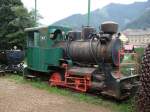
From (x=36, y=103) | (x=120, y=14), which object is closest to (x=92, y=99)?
(x=36, y=103)

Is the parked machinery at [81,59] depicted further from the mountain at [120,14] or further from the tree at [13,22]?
the mountain at [120,14]

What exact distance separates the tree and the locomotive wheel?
57.7 ft

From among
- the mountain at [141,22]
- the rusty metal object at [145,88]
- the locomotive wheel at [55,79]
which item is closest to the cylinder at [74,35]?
the locomotive wheel at [55,79]

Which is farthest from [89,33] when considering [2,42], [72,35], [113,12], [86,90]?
[113,12]

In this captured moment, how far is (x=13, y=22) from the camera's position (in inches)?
1253

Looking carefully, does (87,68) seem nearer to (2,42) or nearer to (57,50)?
(57,50)

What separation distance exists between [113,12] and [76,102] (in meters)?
54.6

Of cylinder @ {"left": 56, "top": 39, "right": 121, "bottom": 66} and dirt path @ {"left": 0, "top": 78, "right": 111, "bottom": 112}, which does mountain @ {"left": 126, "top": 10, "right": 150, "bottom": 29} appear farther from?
dirt path @ {"left": 0, "top": 78, "right": 111, "bottom": 112}

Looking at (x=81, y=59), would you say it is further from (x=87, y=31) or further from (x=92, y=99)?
(x=92, y=99)

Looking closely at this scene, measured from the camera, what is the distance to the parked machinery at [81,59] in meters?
10.9

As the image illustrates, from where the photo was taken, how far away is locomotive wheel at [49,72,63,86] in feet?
43.9

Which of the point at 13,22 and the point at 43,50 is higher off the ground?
the point at 13,22

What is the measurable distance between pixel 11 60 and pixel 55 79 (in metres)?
5.54

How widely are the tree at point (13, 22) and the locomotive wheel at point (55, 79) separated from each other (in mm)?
17596
